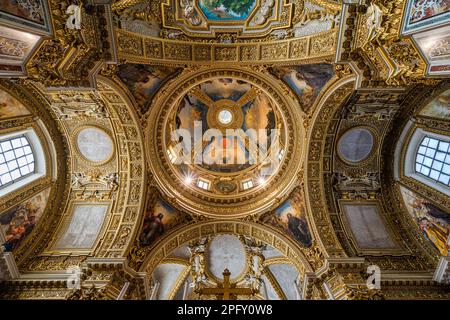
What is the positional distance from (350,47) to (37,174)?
607 inches

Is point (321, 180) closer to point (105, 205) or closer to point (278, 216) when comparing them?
point (278, 216)

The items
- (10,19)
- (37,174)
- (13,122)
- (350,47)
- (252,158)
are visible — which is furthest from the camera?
(252,158)

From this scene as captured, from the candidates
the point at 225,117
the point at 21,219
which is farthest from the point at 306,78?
the point at 21,219

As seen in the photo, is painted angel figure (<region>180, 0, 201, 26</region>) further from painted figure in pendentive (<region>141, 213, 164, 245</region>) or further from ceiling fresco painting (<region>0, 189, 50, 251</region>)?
ceiling fresco painting (<region>0, 189, 50, 251</region>)

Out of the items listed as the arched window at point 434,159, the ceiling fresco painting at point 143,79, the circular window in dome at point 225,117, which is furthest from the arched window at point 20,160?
the arched window at point 434,159

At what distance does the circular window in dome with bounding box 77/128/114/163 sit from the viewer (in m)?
13.7

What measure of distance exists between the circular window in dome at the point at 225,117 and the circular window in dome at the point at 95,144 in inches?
317

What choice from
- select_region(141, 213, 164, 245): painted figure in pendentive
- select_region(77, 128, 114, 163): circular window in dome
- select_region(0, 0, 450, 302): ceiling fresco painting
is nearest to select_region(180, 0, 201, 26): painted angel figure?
select_region(0, 0, 450, 302): ceiling fresco painting

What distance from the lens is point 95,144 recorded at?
1390cm

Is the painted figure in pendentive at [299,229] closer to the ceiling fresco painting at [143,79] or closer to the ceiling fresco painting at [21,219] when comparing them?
the ceiling fresco painting at [143,79]

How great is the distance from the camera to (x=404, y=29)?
683cm

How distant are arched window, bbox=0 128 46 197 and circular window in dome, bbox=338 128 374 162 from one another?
16208 mm

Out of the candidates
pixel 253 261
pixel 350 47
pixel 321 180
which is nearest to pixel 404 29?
pixel 350 47

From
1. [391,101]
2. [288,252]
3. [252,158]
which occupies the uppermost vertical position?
[252,158]
